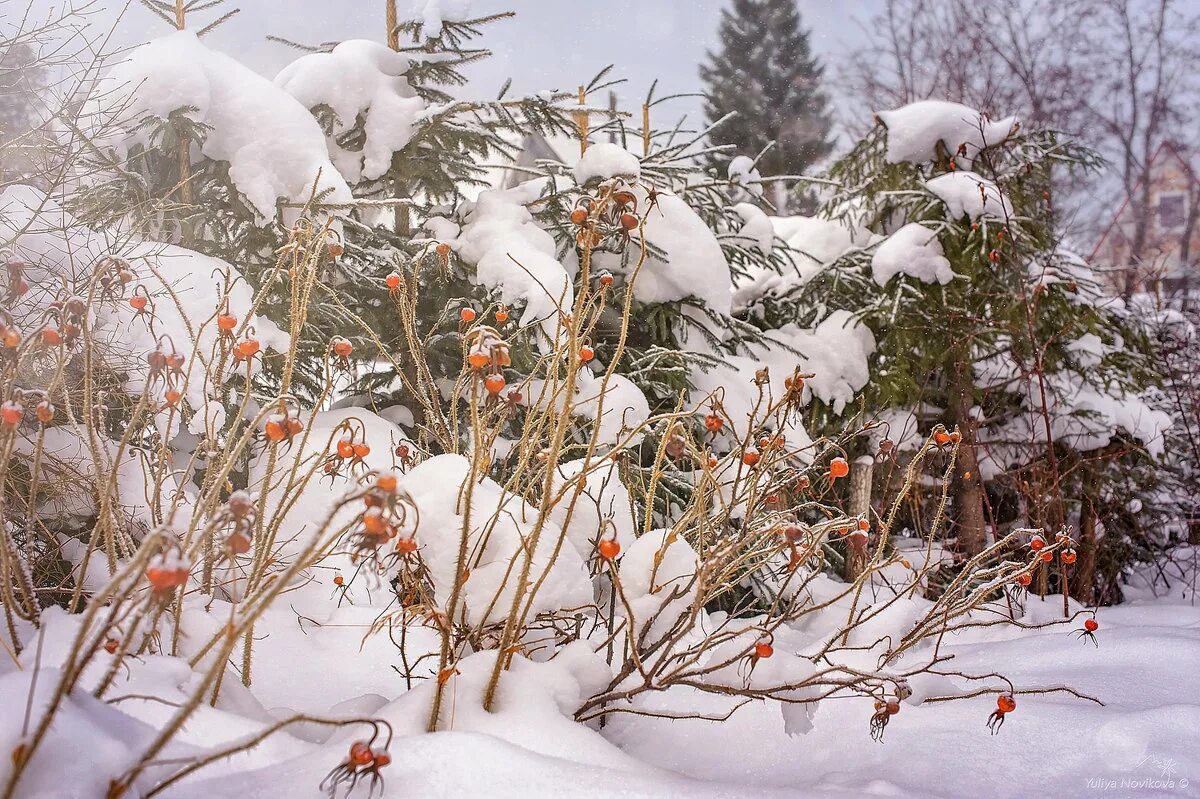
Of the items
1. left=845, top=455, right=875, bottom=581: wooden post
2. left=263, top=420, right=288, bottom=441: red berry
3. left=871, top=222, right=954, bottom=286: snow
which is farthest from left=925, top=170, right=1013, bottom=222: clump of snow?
left=263, top=420, right=288, bottom=441: red berry

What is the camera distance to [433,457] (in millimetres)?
1965

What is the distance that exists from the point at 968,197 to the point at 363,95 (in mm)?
3568

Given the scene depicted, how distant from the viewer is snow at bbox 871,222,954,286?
440 cm

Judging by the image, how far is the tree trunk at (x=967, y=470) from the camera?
4.31m

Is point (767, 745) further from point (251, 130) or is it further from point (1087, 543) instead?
point (1087, 543)

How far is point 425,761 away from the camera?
4.05ft

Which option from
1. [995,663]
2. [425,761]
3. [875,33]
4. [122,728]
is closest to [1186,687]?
[995,663]

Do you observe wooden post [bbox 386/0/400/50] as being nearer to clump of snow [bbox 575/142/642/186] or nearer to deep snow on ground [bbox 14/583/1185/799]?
clump of snow [bbox 575/142/642/186]

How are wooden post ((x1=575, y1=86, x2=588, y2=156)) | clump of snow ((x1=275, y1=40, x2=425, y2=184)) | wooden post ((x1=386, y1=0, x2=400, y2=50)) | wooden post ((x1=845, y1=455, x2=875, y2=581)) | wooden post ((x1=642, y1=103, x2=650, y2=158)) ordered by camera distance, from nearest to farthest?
clump of snow ((x1=275, y1=40, x2=425, y2=184)) → wooden post ((x1=575, y1=86, x2=588, y2=156)) → wooden post ((x1=386, y1=0, x2=400, y2=50)) → wooden post ((x1=845, y1=455, x2=875, y2=581)) → wooden post ((x1=642, y1=103, x2=650, y2=158))

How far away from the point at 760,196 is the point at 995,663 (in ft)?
10.6

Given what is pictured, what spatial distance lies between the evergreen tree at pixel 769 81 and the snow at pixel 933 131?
466 inches

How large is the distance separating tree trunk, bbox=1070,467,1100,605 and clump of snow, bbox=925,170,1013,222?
1.83 metres

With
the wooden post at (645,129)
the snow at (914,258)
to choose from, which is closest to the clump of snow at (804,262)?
the snow at (914,258)

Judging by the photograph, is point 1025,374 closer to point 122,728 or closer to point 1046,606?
point 1046,606
